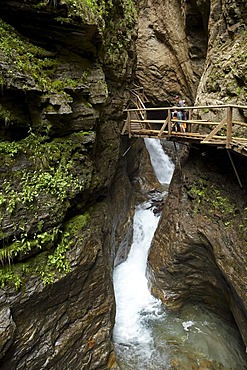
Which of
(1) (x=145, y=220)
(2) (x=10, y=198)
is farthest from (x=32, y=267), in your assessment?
(1) (x=145, y=220)

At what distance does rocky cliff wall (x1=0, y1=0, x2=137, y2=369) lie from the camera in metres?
5.67

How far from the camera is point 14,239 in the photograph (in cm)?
569

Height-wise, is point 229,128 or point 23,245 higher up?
point 229,128

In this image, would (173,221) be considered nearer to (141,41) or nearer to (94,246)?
(94,246)

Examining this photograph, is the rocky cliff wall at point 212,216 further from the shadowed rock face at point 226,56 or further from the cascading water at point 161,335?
the cascading water at point 161,335

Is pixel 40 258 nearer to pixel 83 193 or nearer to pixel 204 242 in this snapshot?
→ pixel 83 193

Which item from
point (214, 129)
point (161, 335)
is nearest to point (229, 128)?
point (214, 129)

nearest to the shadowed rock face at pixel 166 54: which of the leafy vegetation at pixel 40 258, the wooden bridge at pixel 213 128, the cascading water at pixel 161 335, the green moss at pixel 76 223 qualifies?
the wooden bridge at pixel 213 128

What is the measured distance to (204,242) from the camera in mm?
9086

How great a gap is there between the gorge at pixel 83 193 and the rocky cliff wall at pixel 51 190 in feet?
0.10

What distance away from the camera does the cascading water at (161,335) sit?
8.27 m

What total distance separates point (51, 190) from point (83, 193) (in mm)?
1492

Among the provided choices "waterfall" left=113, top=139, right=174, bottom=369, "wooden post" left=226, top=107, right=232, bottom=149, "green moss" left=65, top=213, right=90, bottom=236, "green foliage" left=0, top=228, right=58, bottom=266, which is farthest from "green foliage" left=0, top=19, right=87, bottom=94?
"waterfall" left=113, top=139, right=174, bottom=369

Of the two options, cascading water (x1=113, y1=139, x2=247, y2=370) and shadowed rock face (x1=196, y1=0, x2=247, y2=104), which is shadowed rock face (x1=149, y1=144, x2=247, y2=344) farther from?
shadowed rock face (x1=196, y1=0, x2=247, y2=104)
